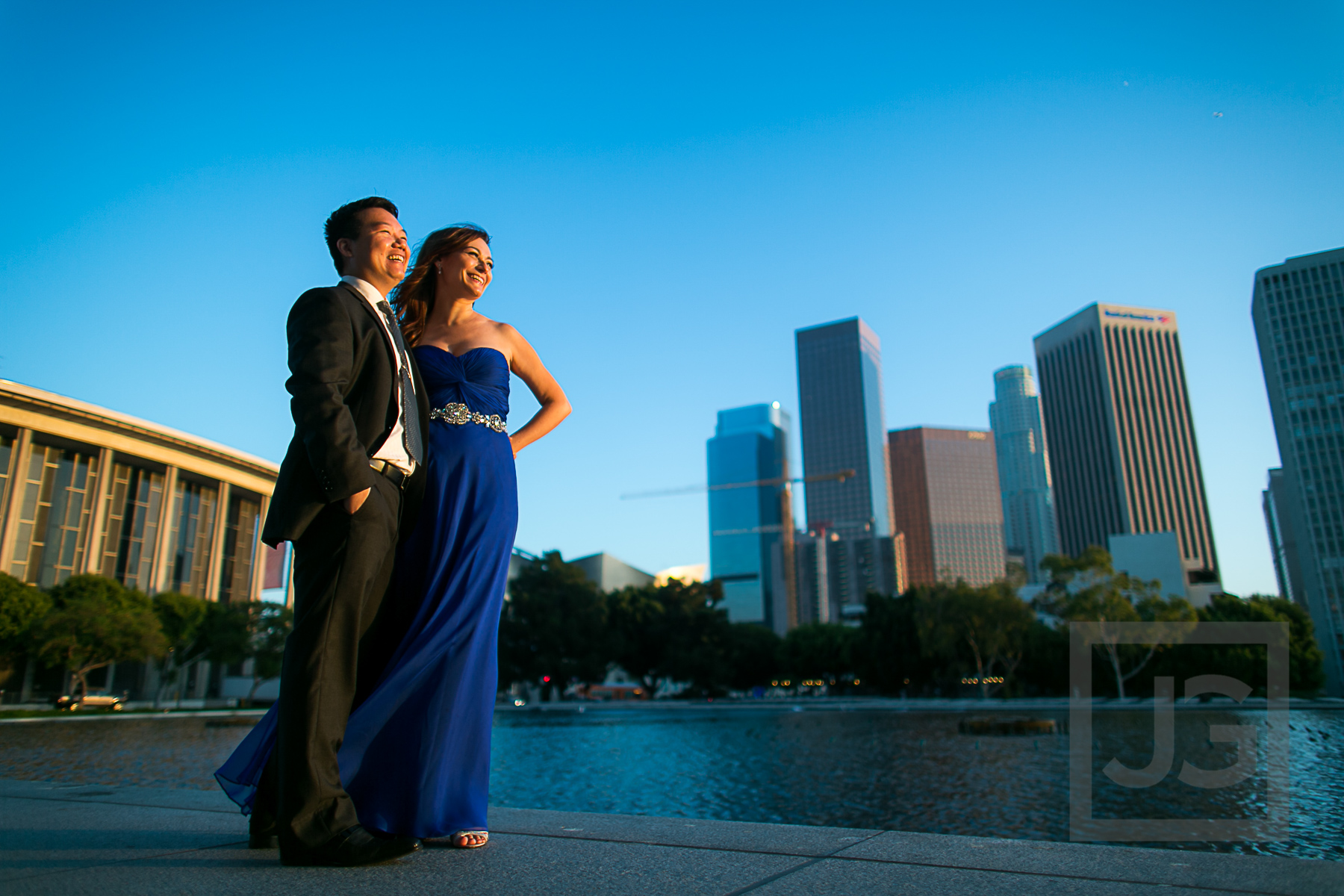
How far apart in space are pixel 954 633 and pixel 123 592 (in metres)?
40.7

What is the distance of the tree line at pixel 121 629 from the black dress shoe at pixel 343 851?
2594cm

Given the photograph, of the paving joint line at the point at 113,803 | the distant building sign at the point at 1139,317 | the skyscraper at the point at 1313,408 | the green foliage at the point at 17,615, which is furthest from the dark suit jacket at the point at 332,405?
the distant building sign at the point at 1139,317

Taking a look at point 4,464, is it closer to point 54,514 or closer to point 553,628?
point 54,514

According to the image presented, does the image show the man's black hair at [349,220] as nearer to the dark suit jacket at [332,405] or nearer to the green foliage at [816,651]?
the dark suit jacket at [332,405]

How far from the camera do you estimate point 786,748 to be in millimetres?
17719

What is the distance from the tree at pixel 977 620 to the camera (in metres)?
45.6

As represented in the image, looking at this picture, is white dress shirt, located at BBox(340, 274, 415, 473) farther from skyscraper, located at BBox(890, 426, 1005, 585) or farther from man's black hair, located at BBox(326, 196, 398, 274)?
skyscraper, located at BBox(890, 426, 1005, 585)

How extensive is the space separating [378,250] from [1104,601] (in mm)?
44472

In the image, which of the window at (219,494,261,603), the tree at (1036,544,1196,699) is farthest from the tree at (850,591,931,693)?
the window at (219,494,261,603)

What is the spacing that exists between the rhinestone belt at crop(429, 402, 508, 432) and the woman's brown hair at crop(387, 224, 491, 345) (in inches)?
19.9

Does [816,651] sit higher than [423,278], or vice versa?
[423,278]

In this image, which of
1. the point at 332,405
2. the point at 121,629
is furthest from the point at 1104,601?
the point at 332,405

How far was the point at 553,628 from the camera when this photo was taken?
57.8 meters

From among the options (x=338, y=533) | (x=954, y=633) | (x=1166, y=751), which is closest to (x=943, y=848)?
(x=338, y=533)
